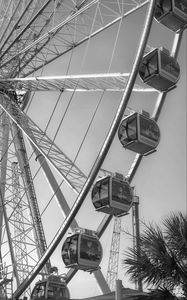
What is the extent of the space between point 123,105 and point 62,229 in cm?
318

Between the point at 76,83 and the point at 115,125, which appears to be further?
the point at 76,83

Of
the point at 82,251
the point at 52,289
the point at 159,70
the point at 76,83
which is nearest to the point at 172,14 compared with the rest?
the point at 159,70

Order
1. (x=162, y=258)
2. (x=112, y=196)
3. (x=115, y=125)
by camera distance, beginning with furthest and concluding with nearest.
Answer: (x=112, y=196) < (x=115, y=125) < (x=162, y=258)

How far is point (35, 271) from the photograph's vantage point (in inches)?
534

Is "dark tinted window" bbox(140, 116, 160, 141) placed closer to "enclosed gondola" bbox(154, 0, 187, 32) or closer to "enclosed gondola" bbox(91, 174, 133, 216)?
"enclosed gondola" bbox(91, 174, 133, 216)

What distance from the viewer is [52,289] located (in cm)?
1458

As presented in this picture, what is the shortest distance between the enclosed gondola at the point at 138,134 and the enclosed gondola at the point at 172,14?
2.40 m

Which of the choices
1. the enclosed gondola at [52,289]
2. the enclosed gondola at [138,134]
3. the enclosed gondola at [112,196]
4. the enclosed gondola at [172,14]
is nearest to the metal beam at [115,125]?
the enclosed gondola at [112,196]

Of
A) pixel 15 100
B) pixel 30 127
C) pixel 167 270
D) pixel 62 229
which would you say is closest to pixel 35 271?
pixel 62 229

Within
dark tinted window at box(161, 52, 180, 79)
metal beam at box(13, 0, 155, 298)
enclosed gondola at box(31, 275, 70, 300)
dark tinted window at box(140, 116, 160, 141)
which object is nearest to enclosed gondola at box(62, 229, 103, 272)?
metal beam at box(13, 0, 155, 298)

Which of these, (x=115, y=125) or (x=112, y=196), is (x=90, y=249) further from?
(x=115, y=125)

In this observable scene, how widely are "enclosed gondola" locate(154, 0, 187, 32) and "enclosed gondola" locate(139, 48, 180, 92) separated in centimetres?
69

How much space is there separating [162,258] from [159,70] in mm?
6209

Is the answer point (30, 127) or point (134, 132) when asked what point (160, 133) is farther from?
point (30, 127)
